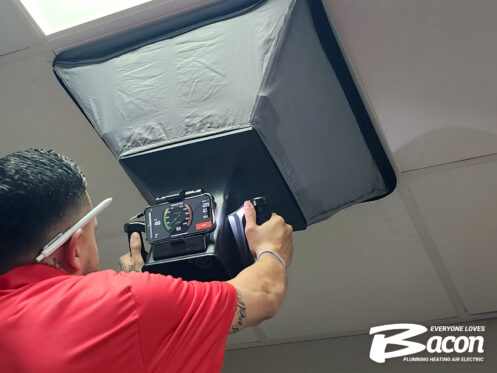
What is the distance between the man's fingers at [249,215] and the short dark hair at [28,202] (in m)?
0.37

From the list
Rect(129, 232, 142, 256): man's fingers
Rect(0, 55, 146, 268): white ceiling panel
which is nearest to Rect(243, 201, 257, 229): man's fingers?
Rect(129, 232, 142, 256): man's fingers

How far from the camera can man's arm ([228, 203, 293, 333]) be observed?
3.52ft

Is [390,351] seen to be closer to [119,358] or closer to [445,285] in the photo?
[445,285]

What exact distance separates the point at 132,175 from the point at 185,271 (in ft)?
0.98

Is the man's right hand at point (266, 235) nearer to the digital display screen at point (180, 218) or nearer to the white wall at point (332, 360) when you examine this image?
the digital display screen at point (180, 218)

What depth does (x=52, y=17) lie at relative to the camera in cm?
140

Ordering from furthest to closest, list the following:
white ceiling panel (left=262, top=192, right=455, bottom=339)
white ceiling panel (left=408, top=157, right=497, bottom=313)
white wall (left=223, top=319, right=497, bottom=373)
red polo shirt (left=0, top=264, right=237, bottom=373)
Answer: white wall (left=223, top=319, right=497, bottom=373), white ceiling panel (left=262, top=192, right=455, bottom=339), white ceiling panel (left=408, top=157, right=497, bottom=313), red polo shirt (left=0, top=264, right=237, bottom=373)

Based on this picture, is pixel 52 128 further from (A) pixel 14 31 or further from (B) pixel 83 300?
(B) pixel 83 300

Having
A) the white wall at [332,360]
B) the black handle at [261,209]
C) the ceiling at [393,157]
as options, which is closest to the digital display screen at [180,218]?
the black handle at [261,209]

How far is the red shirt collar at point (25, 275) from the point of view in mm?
974

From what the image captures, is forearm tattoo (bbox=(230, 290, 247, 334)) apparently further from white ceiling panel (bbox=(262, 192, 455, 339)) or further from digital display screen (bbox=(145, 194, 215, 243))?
white ceiling panel (bbox=(262, 192, 455, 339))

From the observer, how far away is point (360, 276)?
205 centimetres

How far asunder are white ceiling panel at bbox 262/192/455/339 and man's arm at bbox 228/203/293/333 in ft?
2.08

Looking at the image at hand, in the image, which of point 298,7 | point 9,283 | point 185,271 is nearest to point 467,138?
point 298,7
